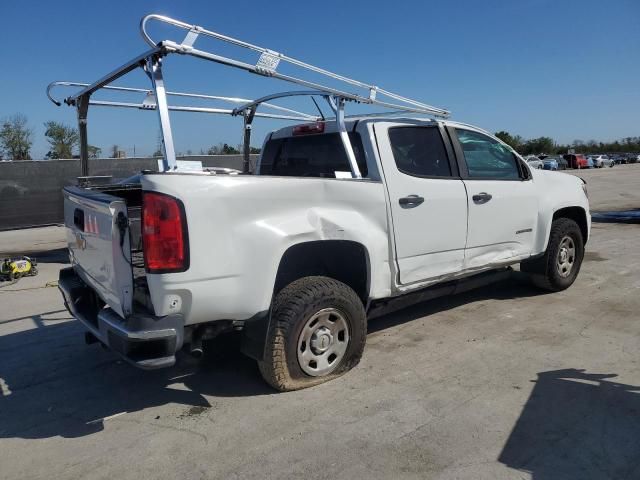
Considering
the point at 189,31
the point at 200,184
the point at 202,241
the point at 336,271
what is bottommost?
the point at 336,271

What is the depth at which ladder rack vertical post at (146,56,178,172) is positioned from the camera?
3.27 meters

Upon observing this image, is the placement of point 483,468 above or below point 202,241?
below

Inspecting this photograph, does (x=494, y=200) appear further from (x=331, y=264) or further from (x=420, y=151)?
(x=331, y=264)

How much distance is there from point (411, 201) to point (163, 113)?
6.70 feet

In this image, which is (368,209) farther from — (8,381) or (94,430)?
(8,381)

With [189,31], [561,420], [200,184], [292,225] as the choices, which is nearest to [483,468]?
[561,420]

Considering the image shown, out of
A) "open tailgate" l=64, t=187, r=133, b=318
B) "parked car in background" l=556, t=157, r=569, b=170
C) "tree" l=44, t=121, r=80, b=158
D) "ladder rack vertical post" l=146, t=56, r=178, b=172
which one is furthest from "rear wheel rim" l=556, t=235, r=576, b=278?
"parked car in background" l=556, t=157, r=569, b=170

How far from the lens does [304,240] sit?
141 inches

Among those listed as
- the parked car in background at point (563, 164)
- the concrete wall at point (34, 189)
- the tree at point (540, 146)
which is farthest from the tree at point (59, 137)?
the tree at point (540, 146)

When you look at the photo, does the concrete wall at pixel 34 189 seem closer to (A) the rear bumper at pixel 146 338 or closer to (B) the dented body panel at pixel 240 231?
(B) the dented body panel at pixel 240 231

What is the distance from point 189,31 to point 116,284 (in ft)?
5.45

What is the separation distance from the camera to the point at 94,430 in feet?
11.1

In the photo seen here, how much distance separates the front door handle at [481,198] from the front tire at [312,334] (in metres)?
1.70

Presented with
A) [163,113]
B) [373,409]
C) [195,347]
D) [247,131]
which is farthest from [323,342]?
[247,131]
